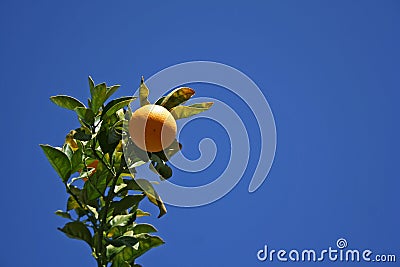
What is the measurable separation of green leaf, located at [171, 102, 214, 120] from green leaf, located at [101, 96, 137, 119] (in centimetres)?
7

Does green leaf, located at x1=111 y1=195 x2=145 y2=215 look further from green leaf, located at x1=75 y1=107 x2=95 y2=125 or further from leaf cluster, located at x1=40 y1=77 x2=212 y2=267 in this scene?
green leaf, located at x1=75 y1=107 x2=95 y2=125

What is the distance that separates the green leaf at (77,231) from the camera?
0.82 meters

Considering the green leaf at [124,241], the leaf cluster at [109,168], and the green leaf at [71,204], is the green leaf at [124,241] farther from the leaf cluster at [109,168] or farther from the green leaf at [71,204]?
the green leaf at [71,204]

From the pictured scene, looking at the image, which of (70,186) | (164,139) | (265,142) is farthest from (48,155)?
(265,142)

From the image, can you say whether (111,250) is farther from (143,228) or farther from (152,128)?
(152,128)

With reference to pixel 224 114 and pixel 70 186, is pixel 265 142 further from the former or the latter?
pixel 70 186

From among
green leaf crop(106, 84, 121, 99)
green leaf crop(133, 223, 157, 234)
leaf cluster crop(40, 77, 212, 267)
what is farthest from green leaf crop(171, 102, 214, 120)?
green leaf crop(133, 223, 157, 234)

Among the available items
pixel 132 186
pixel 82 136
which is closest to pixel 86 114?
pixel 82 136

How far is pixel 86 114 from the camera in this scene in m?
0.83

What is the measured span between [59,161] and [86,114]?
0.09 m

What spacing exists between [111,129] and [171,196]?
157mm

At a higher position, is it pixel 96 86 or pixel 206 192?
pixel 96 86

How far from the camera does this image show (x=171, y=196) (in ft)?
2.49

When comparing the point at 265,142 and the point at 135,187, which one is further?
the point at 135,187
